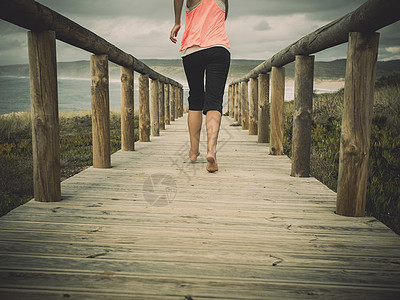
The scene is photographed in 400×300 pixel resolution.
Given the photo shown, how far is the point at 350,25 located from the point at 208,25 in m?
1.51

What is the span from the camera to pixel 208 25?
3.21 meters

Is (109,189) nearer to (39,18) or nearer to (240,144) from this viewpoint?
(39,18)

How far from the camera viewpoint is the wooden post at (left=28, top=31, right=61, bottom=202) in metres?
2.18

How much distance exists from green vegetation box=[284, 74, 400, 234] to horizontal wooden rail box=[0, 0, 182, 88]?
263 cm

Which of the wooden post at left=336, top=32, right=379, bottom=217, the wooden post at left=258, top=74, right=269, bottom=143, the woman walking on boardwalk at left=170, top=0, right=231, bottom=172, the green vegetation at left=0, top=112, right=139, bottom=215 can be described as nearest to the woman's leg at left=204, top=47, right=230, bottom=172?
the woman walking on boardwalk at left=170, top=0, right=231, bottom=172

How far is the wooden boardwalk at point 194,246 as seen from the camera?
1.25 m

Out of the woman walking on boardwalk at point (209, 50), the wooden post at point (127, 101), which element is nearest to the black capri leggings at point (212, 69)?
the woman walking on boardwalk at point (209, 50)

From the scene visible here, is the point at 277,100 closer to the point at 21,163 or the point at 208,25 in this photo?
the point at 208,25

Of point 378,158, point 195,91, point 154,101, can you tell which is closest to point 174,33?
point 195,91

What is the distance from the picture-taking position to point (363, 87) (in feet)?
6.52

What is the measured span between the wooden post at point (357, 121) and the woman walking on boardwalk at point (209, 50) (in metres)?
1.39

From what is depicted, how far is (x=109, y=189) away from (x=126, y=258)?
4.18 ft

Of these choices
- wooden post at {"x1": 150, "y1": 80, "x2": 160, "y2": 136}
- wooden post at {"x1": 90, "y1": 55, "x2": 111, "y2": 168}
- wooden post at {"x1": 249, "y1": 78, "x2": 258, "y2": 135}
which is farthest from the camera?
wooden post at {"x1": 150, "y1": 80, "x2": 160, "y2": 136}

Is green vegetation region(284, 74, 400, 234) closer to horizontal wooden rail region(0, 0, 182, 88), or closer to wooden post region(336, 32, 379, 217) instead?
wooden post region(336, 32, 379, 217)
